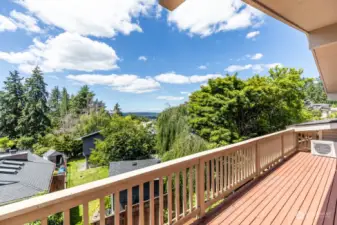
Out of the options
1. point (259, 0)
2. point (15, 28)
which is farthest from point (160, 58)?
point (259, 0)

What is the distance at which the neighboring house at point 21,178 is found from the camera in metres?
7.79

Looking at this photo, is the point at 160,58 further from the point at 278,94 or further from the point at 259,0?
the point at 259,0

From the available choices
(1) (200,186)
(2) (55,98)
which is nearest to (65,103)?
(2) (55,98)

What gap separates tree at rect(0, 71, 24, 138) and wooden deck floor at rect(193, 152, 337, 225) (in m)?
34.7

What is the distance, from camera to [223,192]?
2992 millimetres

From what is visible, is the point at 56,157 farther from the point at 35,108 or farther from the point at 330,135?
the point at 330,135

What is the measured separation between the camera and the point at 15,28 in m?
26.3

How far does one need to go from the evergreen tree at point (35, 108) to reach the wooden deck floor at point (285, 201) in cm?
3218

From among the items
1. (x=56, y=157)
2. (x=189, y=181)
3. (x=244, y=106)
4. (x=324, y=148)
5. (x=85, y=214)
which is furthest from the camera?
(x=56, y=157)

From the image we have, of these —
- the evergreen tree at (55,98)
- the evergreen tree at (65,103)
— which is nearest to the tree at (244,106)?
the evergreen tree at (65,103)

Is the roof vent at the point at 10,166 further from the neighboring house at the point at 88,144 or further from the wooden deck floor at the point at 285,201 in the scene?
the wooden deck floor at the point at 285,201

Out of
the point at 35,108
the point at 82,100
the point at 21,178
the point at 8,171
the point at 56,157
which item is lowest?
the point at 56,157

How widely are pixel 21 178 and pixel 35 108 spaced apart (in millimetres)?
24196

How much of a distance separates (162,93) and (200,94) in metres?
37.7
